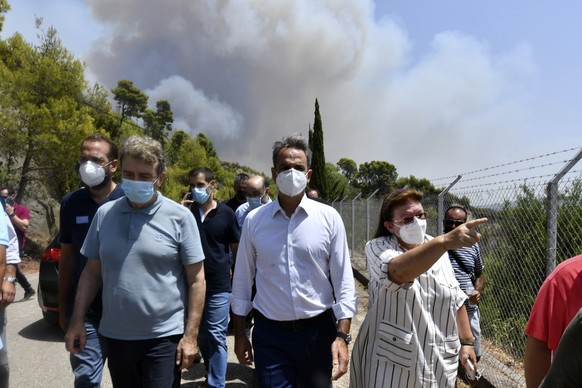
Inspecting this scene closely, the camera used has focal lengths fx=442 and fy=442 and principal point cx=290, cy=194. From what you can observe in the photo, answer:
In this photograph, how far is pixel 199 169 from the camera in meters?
4.69

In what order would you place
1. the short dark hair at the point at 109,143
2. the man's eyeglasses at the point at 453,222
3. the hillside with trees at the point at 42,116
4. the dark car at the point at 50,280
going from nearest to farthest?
1. the short dark hair at the point at 109,143
2. the man's eyeglasses at the point at 453,222
3. the dark car at the point at 50,280
4. the hillside with trees at the point at 42,116

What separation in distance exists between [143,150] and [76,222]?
0.83 metres

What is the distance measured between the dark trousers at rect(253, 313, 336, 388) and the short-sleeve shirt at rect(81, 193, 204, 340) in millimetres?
524

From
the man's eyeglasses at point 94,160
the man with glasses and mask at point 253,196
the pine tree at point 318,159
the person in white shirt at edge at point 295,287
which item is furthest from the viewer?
the pine tree at point 318,159

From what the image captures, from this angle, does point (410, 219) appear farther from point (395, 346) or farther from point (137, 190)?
point (137, 190)

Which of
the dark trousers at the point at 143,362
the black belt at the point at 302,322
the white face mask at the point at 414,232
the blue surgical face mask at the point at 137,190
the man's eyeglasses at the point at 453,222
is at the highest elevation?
the blue surgical face mask at the point at 137,190

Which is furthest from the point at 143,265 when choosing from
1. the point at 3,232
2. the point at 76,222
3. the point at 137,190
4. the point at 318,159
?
the point at 318,159

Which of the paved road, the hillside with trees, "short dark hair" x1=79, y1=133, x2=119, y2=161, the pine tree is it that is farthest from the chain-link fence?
the pine tree

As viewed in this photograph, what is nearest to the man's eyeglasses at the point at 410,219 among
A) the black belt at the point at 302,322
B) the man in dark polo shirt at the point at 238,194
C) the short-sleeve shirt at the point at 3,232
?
the black belt at the point at 302,322

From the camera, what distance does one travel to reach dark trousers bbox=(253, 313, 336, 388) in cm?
245

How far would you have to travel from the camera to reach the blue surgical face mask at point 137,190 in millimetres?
2504

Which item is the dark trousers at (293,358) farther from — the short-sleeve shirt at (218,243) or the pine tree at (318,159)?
the pine tree at (318,159)

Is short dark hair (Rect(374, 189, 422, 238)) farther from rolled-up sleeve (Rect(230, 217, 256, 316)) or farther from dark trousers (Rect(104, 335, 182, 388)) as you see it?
dark trousers (Rect(104, 335, 182, 388))

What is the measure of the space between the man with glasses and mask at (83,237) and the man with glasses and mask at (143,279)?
0.28m
